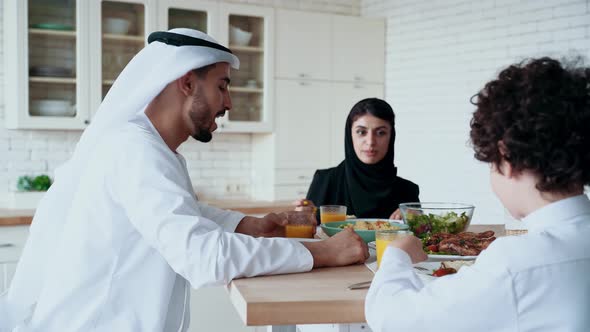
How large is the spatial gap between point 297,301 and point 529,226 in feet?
1.58

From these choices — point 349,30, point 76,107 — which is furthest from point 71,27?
point 349,30

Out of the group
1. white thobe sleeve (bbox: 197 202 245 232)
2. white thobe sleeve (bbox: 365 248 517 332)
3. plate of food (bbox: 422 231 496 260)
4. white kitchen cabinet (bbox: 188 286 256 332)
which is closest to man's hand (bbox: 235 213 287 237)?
white thobe sleeve (bbox: 197 202 245 232)

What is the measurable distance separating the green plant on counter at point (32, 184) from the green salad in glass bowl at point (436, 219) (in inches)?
122

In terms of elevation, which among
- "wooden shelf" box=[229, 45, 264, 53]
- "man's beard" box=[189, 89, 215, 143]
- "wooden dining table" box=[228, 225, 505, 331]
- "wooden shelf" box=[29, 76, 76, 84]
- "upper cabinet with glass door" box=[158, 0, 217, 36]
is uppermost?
"upper cabinet with glass door" box=[158, 0, 217, 36]

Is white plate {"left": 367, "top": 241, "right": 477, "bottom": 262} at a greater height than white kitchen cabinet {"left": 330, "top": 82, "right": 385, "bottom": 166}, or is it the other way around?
white kitchen cabinet {"left": 330, "top": 82, "right": 385, "bottom": 166}

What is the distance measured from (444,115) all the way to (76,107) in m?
2.70

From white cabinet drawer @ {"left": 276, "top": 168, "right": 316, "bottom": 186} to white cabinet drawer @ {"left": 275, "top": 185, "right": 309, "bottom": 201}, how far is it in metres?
0.04

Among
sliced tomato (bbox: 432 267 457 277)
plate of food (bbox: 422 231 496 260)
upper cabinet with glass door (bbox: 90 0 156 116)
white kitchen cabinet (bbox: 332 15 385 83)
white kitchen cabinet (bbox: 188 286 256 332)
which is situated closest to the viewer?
sliced tomato (bbox: 432 267 457 277)

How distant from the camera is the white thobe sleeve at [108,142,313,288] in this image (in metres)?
1.42

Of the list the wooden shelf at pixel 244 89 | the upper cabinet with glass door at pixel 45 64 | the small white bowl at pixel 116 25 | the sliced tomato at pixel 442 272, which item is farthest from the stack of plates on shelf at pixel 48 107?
the sliced tomato at pixel 442 272

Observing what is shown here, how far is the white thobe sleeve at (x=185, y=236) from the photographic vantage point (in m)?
1.42

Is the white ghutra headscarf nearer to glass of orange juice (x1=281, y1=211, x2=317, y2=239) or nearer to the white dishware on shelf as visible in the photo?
glass of orange juice (x1=281, y1=211, x2=317, y2=239)

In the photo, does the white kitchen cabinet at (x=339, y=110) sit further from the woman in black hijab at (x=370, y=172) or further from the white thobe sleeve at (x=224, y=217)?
the white thobe sleeve at (x=224, y=217)

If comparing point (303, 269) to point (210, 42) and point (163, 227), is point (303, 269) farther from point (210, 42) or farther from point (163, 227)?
point (210, 42)
